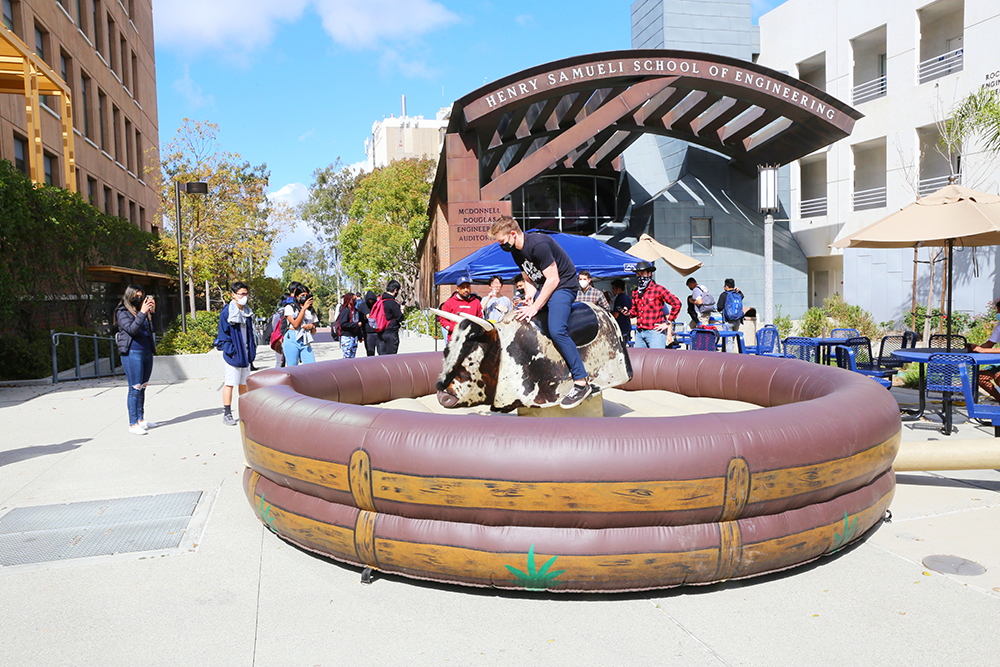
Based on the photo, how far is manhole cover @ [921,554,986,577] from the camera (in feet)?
12.8

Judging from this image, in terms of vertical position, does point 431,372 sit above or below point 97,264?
below

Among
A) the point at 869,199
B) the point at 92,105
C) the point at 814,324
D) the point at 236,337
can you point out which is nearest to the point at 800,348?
the point at 236,337

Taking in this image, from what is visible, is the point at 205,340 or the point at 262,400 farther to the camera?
the point at 205,340

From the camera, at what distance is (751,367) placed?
23.2 feet

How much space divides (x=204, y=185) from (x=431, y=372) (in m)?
11.8

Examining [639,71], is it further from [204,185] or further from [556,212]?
[204,185]

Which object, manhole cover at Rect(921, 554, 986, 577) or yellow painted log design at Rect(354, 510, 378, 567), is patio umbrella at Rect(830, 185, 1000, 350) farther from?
yellow painted log design at Rect(354, 510, 378, 567)

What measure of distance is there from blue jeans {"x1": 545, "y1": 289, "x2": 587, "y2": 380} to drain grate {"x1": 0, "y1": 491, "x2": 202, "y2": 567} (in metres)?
3.15

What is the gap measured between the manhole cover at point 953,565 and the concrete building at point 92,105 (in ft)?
54.0

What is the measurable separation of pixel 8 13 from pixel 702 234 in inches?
875

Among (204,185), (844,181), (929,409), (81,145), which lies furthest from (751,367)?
(81,145)

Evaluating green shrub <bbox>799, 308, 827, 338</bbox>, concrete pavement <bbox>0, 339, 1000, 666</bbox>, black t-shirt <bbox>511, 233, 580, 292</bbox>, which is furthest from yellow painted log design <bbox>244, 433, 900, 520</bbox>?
green shrub <bbox>799, 308, 827, 338</bbox>

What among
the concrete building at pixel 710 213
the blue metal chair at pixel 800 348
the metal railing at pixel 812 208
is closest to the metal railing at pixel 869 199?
the metal railing at pixel 812 208

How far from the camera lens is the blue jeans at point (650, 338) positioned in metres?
11.8
